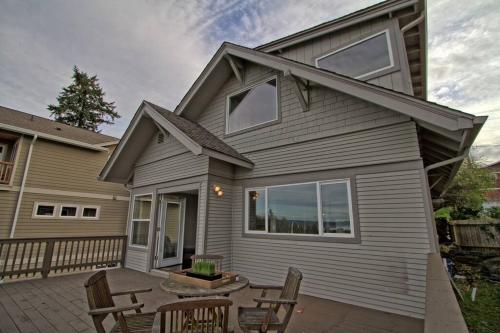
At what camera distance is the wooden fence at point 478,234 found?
10344mm

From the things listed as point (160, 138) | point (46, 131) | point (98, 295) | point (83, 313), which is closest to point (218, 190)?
point (160, 138)

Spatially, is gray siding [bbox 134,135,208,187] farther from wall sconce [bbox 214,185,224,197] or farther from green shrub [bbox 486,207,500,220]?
green shrub [bbox 486,207,500,220]

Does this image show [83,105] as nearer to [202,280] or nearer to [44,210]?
[44,210]

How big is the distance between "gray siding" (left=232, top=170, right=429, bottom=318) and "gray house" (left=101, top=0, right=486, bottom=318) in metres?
0.02

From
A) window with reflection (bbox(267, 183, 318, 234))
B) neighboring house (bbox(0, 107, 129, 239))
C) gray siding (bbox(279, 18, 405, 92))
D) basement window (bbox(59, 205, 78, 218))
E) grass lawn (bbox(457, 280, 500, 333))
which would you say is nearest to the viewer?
grass lawn (bbox(457, 280, 500, 333))

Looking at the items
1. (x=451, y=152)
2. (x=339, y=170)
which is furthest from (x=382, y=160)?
(x=451, y=152)

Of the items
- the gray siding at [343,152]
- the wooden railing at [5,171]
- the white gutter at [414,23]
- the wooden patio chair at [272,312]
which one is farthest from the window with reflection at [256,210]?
the wooden railing at [5,171]

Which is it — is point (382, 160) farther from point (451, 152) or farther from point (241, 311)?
point (241, 311)

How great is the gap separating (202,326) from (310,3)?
943 centimetres

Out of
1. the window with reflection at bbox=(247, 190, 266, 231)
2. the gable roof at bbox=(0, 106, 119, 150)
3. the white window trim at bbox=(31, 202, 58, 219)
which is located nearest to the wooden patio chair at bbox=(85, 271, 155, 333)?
the window with reflection at bbox=(247, 190, 266, 231)

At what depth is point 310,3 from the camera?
788cm

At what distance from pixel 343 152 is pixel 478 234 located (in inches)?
434

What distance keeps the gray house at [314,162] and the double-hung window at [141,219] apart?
53 millimetres

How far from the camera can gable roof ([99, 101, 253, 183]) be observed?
223 inches
